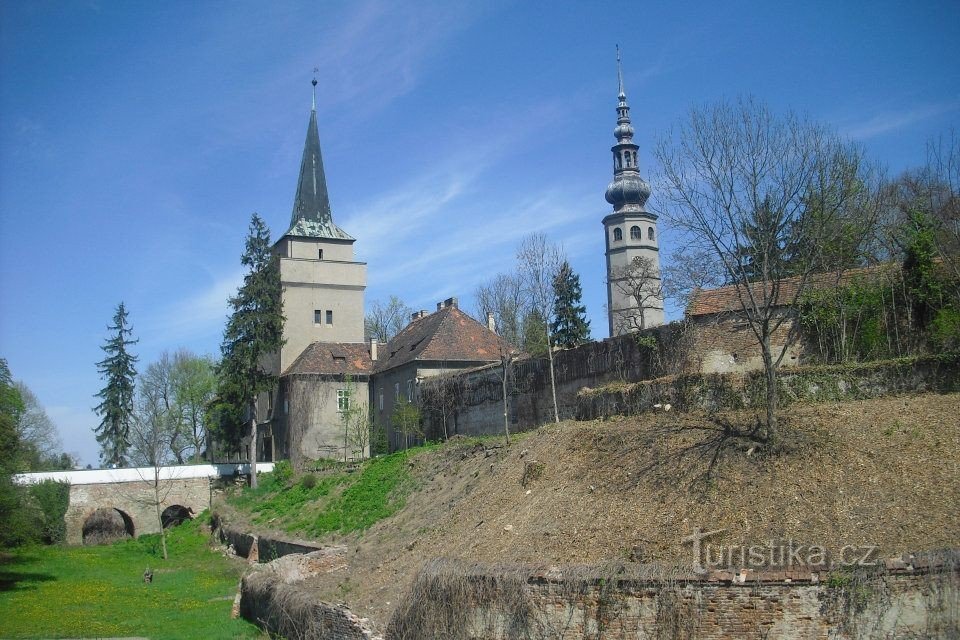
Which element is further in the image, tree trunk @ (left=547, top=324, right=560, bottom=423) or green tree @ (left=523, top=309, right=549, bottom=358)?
green tree @ (left=523, top=309, right=549, bottom=358)

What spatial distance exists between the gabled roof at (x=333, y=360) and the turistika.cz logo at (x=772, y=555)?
32407 millimetres

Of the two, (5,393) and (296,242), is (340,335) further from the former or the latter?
(5,393)

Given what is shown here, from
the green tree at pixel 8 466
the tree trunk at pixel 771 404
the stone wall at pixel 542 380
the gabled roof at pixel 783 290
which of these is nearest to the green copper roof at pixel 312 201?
the stone wall at pixel 542 380

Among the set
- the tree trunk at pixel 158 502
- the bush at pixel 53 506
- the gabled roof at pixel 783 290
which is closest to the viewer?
the gabled roof at pixel 783 290

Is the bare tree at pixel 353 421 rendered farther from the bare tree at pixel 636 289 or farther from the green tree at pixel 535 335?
the bare tree at pixel 636 289

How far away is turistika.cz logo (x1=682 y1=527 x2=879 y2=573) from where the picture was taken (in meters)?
11.9

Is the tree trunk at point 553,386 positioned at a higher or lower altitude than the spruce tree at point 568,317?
lower

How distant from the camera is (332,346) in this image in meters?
46.5

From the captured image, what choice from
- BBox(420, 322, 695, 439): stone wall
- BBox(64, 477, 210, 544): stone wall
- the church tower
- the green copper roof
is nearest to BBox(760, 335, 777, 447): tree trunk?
BBox(420, 322, 695, 439): stone wall

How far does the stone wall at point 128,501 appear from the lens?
127 ft

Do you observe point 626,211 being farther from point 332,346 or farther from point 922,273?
point 922,273

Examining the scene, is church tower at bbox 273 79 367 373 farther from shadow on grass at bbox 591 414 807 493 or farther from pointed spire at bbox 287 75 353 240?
shadow on grass at bbox 591 414 807 493

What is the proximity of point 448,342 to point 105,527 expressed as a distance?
19666 mm

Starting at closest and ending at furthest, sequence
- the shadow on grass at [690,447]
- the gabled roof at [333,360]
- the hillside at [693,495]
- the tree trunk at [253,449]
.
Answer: the hillside at [693,495], the shadow on grass at [690,447], the tree trunk at [253,449], the gabled roof at [333,360]
